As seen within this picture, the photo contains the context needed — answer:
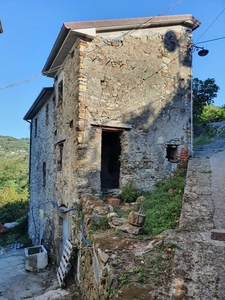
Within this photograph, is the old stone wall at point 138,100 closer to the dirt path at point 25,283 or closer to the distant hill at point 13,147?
the dirt path at point 25,283

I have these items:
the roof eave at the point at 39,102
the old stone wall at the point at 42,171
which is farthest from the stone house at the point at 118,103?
the roof eave at the point at 39,102

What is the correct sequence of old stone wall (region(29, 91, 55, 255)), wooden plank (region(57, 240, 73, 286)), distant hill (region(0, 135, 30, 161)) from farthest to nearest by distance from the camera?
distant hill (region(0, 135, 30, 161)) < old stone wall (region(29, 91, 55, 255)) < wooden plank (region(57, 240, 73, 286))

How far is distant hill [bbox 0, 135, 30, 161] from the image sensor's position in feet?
192

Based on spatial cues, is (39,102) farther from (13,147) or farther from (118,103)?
(13,147)

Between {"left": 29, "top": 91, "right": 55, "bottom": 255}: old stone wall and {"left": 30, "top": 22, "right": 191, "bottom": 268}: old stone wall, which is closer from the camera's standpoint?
{"left": 30, "top": 22, "right": 191, "bottom": 268}: old stone wall

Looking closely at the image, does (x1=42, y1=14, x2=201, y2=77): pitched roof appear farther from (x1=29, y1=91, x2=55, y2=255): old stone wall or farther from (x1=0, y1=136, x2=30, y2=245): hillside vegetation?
(x1=0, y1=136, x2=30, y2=245): hillside vegetation

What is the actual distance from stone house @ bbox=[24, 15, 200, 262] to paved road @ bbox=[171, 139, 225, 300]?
204 cm

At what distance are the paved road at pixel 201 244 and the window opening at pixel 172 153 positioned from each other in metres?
1.91

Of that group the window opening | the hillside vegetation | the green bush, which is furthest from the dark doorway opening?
the hillside vegetation

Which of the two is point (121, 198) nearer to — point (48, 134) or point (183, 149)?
point (183, 149)

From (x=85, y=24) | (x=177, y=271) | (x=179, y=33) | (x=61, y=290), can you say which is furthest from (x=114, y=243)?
(x=179, y=33)

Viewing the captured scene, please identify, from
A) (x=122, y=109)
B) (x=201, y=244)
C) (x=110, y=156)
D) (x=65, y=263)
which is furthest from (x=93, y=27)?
(x=65, y=263)

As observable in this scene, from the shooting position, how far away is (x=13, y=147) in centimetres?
6538

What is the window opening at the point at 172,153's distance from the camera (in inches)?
291
